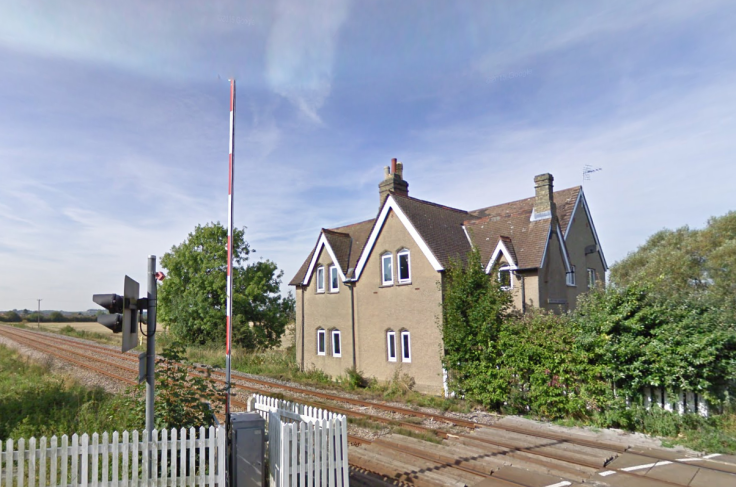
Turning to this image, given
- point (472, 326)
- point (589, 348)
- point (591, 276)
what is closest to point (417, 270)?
point (472, 326)

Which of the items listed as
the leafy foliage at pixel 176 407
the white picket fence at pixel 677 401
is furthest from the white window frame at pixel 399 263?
the leafy foliage at pixel 176 407

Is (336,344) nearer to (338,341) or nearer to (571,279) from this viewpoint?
(338,341)

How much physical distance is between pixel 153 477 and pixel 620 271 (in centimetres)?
4235

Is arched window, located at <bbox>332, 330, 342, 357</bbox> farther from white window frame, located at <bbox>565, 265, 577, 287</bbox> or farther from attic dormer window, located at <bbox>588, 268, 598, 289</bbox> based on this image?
attic dormer window, located at <bbox>588, 268, 598, 289</bbox>

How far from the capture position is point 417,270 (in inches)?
772

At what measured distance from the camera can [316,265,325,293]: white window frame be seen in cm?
2486

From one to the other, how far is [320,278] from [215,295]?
48.1 feet

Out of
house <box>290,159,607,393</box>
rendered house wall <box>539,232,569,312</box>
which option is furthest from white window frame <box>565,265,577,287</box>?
rendered house wall <box>539,232,569,312</box>

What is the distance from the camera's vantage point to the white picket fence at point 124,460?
5.53 metres

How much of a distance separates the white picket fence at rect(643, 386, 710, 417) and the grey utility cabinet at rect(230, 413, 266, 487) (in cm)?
961

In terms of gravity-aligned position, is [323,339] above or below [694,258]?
below

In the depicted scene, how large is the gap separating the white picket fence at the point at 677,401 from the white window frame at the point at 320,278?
16.1 m

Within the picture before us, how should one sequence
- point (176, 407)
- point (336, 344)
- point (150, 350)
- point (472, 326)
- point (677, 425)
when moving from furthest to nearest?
1. point (336, 344)
2. point (472, 326)
3. point (677, 425)
4. point (176, 407)
5. point (150, 350)

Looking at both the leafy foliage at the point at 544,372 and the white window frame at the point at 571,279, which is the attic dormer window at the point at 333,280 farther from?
the leafy foliage at the point at 544,372
